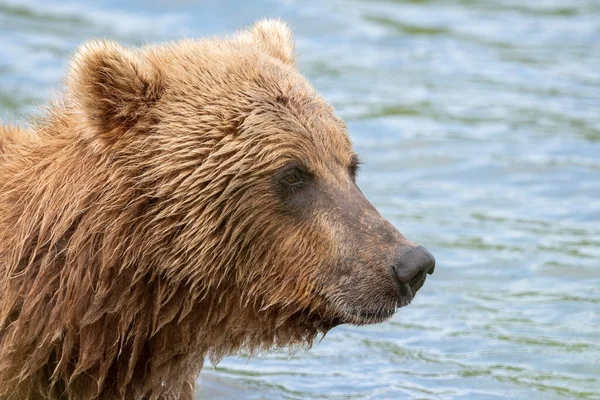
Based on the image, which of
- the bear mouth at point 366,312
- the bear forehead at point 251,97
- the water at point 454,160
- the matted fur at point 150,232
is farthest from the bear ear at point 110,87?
the water at point 454,160

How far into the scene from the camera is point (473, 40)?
16.3 meters

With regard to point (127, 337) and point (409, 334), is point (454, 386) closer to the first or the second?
point (409, 334)

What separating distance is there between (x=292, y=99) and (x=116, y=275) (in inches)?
50.8

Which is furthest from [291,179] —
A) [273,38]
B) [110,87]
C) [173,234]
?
[273,38]

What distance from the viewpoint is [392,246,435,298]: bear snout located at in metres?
5.72

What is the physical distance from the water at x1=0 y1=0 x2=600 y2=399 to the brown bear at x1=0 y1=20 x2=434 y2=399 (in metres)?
0.87

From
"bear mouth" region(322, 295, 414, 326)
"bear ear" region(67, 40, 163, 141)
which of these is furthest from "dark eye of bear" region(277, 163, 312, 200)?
"bear ear" region(67, 40, 163, 141)

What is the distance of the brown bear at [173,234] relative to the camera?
227 inches

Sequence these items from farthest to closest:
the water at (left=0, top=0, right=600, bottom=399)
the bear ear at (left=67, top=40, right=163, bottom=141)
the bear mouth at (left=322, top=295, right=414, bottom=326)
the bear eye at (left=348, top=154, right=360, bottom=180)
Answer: the water at (left=0, top=0, right=600, bottom=399) → the bear eye at (left=348, top=154, right=360, bottom=180) → the bear mouth at (left=322, top=295, right=414, bottom=326) → the bear ear at (left=67, top=40, right=163, bottom=141)

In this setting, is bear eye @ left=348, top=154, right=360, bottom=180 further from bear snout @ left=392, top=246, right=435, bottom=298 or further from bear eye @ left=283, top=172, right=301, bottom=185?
bear snout @ left=392, top=246, right=435, bottom=298

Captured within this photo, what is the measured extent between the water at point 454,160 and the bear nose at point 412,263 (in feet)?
3.70

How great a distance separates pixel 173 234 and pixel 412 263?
119 cm

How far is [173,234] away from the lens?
5773 mm

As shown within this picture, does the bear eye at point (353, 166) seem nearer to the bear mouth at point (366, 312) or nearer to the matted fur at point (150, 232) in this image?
the matted fur at point (150, 232)
